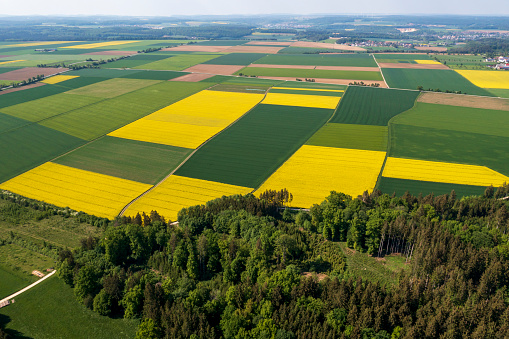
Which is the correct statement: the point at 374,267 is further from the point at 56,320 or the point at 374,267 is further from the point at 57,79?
the point at 57,79

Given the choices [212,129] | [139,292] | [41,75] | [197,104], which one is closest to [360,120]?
[212,129]

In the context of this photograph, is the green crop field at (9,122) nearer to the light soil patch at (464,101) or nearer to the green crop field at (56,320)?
the green crop field at (56,320)

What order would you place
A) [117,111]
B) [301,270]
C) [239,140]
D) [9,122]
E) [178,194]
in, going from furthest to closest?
1. [117,111]
2. [9,122]
3. [239,140]
4. [178,194]
5. [301,270]

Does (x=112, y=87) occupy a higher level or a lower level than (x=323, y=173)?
higher

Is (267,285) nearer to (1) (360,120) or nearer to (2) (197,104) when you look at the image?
(1) (360,120)

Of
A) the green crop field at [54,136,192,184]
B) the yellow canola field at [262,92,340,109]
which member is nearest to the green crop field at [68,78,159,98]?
the green crop field at [54,136,192,184]

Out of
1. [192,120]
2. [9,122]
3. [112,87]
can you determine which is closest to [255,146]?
[192,120]
